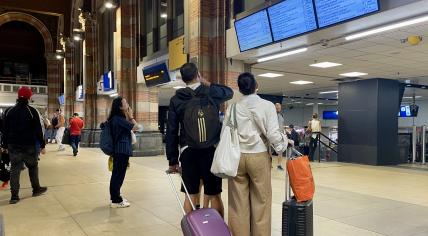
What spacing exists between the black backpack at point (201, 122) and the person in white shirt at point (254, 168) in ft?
0.49

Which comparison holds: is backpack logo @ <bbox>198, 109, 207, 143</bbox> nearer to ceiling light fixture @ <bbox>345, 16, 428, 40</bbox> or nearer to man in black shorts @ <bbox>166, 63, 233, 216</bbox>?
man in black shorts @ <bbox>166, 63, 233, 216</bbox>

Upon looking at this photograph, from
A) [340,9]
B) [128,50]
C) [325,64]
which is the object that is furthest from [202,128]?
[128,50]

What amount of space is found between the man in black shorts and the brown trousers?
0.67ft

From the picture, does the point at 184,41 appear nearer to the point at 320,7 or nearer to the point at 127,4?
the point at 320,7

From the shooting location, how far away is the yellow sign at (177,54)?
31.4 ft

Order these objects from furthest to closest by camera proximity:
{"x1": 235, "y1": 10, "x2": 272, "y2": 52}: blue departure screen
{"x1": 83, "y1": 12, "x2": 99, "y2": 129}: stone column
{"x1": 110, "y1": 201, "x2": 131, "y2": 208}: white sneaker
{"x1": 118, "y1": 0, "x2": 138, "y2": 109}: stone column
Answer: {"x1": 83, "y1": 12, "x2": 99, "y2": 129}: stone column < {"x1": 118, "y1": 0, "x2": 138, "y2": 109}: stone column < {"x1": 235, "y1": 10, "x2": 272, "y2": 52}: blue departure screen < {"x1": 110, "y1": 201, "x2": 131, "y2": 208}: white sneaker

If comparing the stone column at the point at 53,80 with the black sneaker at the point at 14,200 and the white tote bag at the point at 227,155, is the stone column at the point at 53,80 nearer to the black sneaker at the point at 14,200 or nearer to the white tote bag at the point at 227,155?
the black sneaker at the point at 14,200

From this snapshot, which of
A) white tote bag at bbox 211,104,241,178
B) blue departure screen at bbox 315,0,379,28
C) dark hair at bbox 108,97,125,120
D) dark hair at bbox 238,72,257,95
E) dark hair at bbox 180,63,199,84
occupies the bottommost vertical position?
white tote bag at bbox 211,104,241,178

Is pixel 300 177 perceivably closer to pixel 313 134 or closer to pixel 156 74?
pixel 156 74

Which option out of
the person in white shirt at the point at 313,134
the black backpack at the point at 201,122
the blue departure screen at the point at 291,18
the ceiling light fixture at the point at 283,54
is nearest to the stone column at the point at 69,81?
the person in white shirt at the point at 313,134

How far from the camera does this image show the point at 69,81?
25.6 m

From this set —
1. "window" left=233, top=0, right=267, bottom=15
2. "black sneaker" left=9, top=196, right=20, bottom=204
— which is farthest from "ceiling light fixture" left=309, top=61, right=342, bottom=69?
"black sneaker" left=9, top=196, right=20, bottom=204

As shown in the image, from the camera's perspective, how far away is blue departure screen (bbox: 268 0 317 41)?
5977mm

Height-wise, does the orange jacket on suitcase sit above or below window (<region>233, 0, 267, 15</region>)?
below
